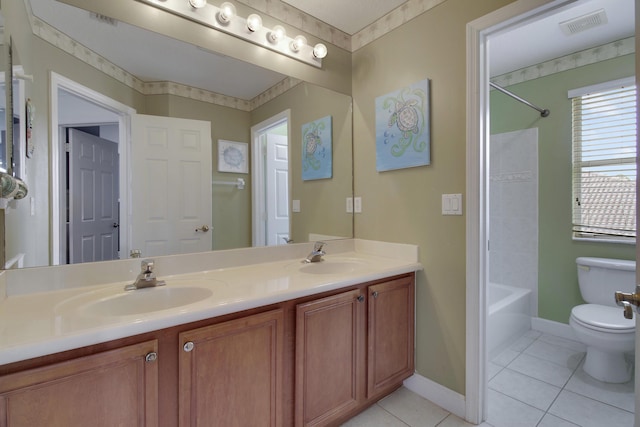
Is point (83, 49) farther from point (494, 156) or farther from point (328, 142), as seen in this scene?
point (494, 156)

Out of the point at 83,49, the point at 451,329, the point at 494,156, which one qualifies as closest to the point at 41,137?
the point at 83,49

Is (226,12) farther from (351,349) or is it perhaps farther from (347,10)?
(351,349)

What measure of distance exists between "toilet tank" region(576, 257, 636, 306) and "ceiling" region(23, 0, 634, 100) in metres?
1.62

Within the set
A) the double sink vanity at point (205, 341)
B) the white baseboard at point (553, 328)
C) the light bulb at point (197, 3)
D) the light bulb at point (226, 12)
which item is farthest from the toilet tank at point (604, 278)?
the light bulb at point (197, 3)

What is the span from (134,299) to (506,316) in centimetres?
254

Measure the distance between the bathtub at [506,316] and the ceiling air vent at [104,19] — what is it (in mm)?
2835

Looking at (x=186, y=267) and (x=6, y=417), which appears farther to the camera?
(x=186, y=267)

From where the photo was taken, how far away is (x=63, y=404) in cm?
76

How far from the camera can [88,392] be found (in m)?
0.79

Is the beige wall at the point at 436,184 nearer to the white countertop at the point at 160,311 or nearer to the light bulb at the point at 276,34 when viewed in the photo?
the white countertop at the point at 160,311

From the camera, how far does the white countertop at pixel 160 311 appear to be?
29.0 inches

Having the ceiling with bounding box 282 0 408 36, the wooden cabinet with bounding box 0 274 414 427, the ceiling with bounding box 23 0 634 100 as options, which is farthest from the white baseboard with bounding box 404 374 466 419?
the ceiling with bounding box 282 0 408 36

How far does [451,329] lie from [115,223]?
5.76 ft

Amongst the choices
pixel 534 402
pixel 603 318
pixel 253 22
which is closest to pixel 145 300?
pixel 253 22
